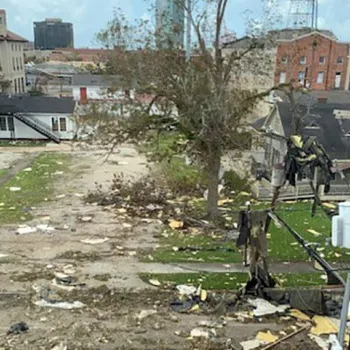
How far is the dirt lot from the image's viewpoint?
26.3 feet

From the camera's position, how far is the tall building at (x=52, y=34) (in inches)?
4395

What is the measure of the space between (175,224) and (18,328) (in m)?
8.44

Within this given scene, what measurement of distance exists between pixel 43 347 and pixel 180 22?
1162 centimetres

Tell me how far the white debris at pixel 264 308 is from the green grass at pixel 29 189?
10129 mm

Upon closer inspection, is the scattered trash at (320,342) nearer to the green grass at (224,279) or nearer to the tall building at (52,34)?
the green grass at (224,279)

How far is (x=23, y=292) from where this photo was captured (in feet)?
32.7

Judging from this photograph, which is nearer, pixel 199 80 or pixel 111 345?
pixel 111 345

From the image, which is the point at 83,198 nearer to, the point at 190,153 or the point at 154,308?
the point at 190,153

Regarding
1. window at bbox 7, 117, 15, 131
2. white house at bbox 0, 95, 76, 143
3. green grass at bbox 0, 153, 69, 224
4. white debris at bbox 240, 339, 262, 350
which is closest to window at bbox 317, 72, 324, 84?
white house at bbox 0, 95, 76, 143

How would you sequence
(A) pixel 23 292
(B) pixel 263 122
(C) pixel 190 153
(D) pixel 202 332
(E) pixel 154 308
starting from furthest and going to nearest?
(B) pixel 263 122 → (C) pixel 190 153 → (A) pixel 23 292 → (E) pixel 154 308 → (D) pixel 202 332

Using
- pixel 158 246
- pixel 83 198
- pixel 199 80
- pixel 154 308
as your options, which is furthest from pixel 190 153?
pixel 154 308

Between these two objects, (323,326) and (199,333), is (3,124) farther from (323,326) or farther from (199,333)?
(323,326)

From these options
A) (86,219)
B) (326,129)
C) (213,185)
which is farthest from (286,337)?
(326,129)

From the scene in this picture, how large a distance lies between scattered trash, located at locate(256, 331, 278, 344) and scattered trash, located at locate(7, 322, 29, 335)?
421 cm
